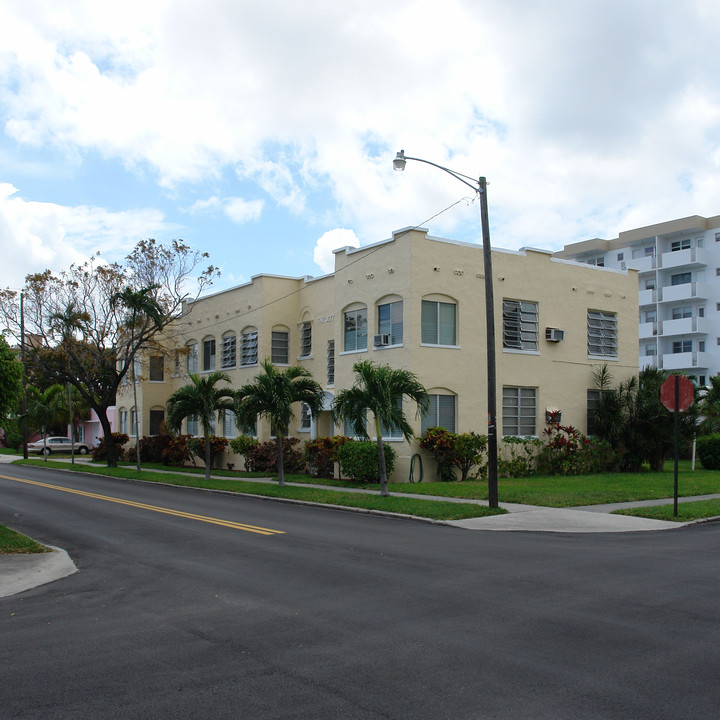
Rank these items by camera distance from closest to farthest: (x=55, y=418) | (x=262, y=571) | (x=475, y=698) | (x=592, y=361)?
(x=475, y=698), (x=262, y=571), (x=592, y=361), (x=55, y=418)

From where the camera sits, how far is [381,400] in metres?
19.5

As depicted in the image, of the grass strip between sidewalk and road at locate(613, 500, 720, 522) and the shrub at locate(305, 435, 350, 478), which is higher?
the shrub at locate(305, 435, 350, 478)

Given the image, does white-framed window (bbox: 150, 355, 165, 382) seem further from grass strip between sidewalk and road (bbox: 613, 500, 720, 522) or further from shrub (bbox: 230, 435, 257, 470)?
grass strip between sidewalk and road (bbox: 613, 500, 720, 522)

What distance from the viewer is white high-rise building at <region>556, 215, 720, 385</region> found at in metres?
55.6

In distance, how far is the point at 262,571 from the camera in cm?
1017

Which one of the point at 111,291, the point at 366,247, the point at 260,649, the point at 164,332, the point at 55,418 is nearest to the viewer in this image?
the point at 260,649

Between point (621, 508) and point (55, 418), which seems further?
point (55, 418)

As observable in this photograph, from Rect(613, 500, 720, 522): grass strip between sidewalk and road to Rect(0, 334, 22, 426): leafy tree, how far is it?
1314cm

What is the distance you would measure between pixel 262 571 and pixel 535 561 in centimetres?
394

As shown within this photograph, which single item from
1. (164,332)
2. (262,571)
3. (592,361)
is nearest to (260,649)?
(262,571)

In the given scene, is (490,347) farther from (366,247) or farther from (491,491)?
(366,247)

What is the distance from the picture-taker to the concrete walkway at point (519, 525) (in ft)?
Answer: 33.7

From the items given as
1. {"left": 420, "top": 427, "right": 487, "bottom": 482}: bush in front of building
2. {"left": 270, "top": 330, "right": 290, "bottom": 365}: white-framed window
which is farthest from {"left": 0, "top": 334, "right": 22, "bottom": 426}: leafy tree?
{"left": 270, "top": 330, "right": 290, "bottom": 365}: white-framed window

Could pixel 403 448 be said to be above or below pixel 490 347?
below
